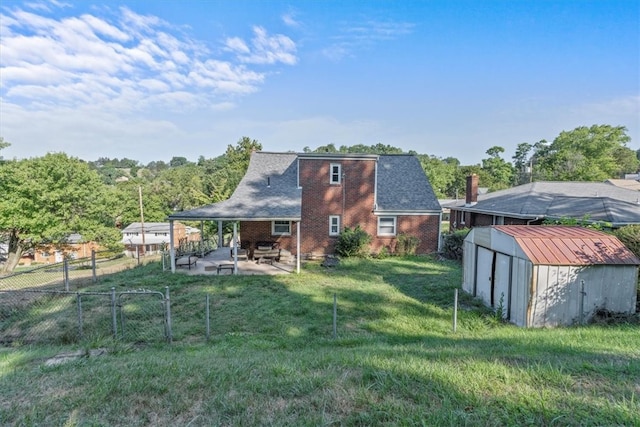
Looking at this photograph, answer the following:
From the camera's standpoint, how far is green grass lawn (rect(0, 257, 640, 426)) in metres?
2.98

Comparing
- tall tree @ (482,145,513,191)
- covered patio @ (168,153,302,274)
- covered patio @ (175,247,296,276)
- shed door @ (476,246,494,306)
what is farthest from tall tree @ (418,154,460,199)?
shed door @ (476,246,494,306)

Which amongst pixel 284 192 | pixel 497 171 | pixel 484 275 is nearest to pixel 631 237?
pixel 484 275

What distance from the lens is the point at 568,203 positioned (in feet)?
54.7

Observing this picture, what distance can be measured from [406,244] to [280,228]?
6.85m

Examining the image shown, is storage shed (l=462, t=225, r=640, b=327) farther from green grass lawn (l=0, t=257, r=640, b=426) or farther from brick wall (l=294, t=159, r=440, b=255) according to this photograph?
brick wall (l=294, t=159, r=440, b=255)

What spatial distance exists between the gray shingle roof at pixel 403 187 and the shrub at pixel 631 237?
30.1 ft

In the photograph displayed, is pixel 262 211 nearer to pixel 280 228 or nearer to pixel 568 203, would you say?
pixel 280 228

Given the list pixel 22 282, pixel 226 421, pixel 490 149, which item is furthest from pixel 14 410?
pixel 490 149

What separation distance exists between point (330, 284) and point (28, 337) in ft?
26.7

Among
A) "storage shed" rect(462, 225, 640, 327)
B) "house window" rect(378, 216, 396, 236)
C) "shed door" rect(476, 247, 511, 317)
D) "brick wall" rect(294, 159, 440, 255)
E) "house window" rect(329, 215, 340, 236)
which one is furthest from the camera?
"house window" rect(378, 216, 396, 236)

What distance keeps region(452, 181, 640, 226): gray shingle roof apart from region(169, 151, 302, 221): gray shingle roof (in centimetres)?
1149

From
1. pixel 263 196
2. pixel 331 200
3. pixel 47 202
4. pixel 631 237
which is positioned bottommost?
pixel 631 237

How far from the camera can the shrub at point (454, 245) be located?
1702 cm

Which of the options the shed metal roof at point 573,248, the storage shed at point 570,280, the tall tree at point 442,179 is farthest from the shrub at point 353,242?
the tall tree at point 442,179
